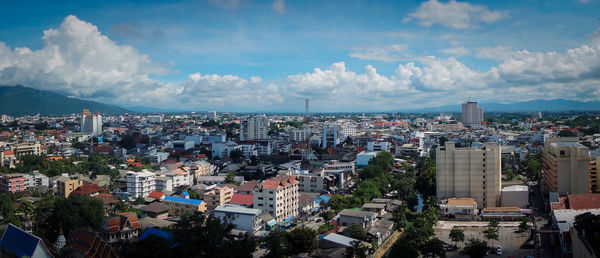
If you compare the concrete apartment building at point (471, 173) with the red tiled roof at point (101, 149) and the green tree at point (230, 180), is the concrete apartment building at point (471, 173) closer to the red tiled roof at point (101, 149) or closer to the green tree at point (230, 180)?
the green tree at point (230, 180)

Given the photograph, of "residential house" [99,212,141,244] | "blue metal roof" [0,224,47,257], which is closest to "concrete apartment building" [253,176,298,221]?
"residential house" [99,212,141,244]

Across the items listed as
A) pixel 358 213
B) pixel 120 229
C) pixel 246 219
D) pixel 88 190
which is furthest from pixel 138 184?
pixel 358 213

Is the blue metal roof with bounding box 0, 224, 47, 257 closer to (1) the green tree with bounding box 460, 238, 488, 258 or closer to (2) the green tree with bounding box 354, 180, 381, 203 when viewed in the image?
(1) the green tree with bounding box 460, 238, 488, 258

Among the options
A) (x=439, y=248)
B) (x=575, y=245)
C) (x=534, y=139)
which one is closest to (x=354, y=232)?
(x=439, y=248)

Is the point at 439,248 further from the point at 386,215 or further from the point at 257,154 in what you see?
the point at 257,154

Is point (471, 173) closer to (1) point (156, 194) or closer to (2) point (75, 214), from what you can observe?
(1) point (156, 194)

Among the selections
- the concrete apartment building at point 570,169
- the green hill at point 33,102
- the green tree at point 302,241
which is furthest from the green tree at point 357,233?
the green hill at point 33,102
